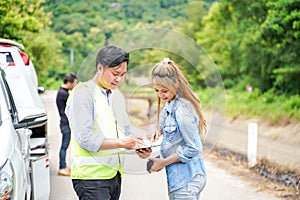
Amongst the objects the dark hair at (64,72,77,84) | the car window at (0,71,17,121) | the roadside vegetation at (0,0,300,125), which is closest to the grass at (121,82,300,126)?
the roadside vegetation at (0,0,300,125)

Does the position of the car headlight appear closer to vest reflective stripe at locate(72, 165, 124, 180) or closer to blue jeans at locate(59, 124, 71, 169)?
vest reflective stripe at locate(72, 165, 124, 180)

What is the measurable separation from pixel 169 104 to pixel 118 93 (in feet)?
1.31

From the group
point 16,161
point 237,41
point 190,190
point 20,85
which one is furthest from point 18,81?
point 237,41

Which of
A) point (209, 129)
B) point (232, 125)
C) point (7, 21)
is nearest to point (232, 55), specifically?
point (232, 125)

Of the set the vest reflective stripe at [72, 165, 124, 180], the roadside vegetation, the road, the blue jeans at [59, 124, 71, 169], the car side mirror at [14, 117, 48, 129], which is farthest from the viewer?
the roadside vegetation

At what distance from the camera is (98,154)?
151 inches

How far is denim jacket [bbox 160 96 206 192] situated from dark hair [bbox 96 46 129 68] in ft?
1.87

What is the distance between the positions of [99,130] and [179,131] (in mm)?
632

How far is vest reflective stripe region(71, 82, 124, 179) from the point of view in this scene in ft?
12.5

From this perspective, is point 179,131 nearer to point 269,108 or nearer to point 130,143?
point 130,143

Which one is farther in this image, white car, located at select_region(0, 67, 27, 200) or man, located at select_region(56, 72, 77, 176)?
man, located at select_region(56, 72, 77, 176)

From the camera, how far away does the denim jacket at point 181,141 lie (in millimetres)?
3984

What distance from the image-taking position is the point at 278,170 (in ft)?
34.0

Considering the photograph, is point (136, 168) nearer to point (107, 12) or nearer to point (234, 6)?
point (234, 6)
